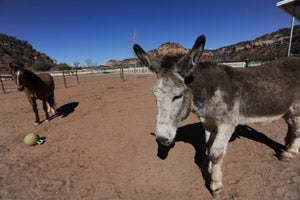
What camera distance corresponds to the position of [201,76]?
2305mm

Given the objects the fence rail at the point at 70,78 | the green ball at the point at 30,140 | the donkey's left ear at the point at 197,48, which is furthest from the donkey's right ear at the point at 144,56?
the fence rail at the point at 70,78

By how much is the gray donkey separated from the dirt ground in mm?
744

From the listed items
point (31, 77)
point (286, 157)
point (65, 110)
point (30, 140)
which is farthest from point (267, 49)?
point (30, 140)

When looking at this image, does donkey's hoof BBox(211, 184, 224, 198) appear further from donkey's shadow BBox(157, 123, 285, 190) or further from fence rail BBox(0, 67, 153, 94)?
fence rail BBox(0, 67, 153, 94)

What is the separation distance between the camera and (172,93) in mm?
1888

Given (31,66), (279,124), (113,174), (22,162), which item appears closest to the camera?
(113,174)

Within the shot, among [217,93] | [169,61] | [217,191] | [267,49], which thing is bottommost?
[217,191]

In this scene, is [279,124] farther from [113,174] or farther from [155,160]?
[113,174]

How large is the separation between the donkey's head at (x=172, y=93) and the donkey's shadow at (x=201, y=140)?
1798 mm

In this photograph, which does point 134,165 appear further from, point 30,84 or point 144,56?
point 30,84

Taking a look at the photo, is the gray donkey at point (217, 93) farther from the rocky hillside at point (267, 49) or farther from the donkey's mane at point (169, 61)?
the rocky hillside at point (267, 49)

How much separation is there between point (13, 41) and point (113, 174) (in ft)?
289

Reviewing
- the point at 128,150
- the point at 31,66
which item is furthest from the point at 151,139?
the point at 31,66

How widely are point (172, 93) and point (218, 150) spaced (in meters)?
1.33
